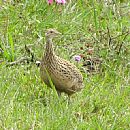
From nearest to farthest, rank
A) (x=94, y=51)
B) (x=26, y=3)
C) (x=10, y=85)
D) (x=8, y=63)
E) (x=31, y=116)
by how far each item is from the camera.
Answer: (x=31, y=116) → (x=10, y=85) → (x=8, y=63) → (x=94, y=51) → (x=26, y=3)

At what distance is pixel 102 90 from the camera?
662 cm

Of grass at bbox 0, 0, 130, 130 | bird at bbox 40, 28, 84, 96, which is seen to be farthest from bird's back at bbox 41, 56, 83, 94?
grass at bbox 0, 0, 130, 130

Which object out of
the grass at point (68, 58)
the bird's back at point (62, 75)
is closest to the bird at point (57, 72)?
the bird's back at point (62, 75)

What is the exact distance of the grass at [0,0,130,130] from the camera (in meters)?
5.79

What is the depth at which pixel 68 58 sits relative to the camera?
24.3 feet

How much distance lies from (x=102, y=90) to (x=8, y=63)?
957 millimetres

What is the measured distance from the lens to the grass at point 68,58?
19.0 feet

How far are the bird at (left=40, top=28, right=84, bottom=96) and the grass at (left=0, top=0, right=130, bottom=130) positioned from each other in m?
0.11

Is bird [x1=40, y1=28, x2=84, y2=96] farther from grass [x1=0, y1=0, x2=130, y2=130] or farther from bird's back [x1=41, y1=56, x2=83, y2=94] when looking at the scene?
grass [x1=0, y1=0, x2=130, y2=130]


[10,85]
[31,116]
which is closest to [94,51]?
[10,85]

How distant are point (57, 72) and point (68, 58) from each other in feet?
3.99

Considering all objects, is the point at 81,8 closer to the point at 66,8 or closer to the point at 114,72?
the point at 66,8

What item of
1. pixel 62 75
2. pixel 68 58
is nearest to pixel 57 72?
pixel 62 75

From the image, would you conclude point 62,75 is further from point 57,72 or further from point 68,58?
point 68,58
